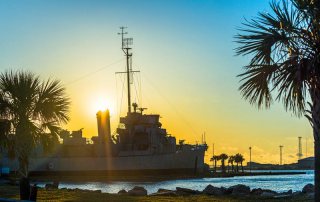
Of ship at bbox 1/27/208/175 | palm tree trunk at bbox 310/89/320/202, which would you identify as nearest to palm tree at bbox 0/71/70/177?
palm tree trunk at bbox 310/89/320/202

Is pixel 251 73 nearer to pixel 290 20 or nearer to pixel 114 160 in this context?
pixel 290 20

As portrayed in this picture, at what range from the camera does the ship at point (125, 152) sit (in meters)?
97.8

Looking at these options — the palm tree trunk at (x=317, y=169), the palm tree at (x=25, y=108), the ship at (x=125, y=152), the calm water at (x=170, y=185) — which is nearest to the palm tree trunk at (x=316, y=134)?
the palm tree trunk at (x=317, y=169)

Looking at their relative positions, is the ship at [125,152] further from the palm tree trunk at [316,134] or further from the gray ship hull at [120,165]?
the palm tree trunk at [316,134]

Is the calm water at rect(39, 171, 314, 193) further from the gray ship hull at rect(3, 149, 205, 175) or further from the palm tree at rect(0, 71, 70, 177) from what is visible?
the palm tree at rect(0, 71, 70, 177)

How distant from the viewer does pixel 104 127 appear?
3981 inches

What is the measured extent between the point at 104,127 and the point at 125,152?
640 centimetres

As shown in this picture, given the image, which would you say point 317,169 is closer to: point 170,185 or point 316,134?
point 316,134

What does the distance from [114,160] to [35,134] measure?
79917mm

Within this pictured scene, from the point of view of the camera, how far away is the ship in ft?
321

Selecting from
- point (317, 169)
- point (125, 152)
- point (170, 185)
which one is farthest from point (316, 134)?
point (125, 152)

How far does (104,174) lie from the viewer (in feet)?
327

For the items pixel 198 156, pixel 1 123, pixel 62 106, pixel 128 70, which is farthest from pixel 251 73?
pixel 198 156

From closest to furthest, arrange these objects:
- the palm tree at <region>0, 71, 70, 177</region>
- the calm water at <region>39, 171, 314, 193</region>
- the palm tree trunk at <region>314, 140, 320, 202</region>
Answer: the palm tree trunk at <region>314, 140, 320, 202</region>, the palm tree at <region>0, 71, 70, 177</region>, the calm water at <region>39, 171, 314, 193</region>
